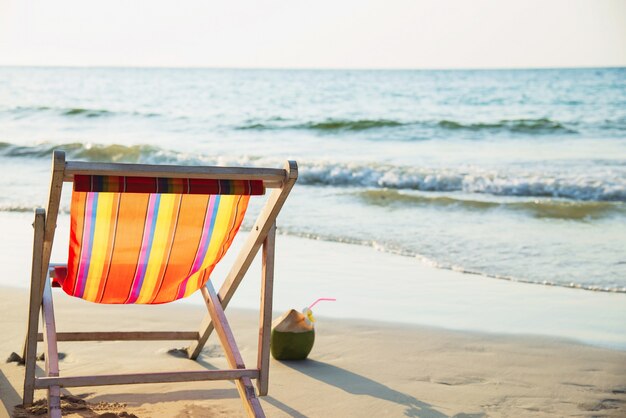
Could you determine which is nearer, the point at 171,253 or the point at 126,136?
the point at 171,253

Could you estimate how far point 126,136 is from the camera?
704 inches

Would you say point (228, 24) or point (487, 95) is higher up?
point (228, 24)

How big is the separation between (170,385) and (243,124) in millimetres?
16603

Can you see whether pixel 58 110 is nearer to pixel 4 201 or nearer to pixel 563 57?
pixel 4 201

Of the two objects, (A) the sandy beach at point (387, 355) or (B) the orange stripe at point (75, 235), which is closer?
(B) the orange stripe at point (75, 235)

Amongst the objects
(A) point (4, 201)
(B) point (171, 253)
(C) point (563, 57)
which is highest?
(C) point (563, 57)

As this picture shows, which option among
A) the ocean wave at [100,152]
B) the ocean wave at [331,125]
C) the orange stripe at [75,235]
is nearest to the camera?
the orange stripe at [75,235]

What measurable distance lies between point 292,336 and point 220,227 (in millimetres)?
987

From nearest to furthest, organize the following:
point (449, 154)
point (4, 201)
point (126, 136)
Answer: point (4, 201)
point (449, 154)
point (126, 136)

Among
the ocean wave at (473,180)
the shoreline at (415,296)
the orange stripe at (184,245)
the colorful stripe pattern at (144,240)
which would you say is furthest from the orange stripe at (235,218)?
the ocean wave at (473,180)

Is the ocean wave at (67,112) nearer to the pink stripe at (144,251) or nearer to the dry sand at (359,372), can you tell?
the dry sand at (359,372)

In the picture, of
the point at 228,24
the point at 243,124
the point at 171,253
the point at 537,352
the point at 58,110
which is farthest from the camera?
the point at 228,24

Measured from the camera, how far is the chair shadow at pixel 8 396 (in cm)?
302

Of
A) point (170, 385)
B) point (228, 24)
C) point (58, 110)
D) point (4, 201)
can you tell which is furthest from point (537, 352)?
point (228, 24)
